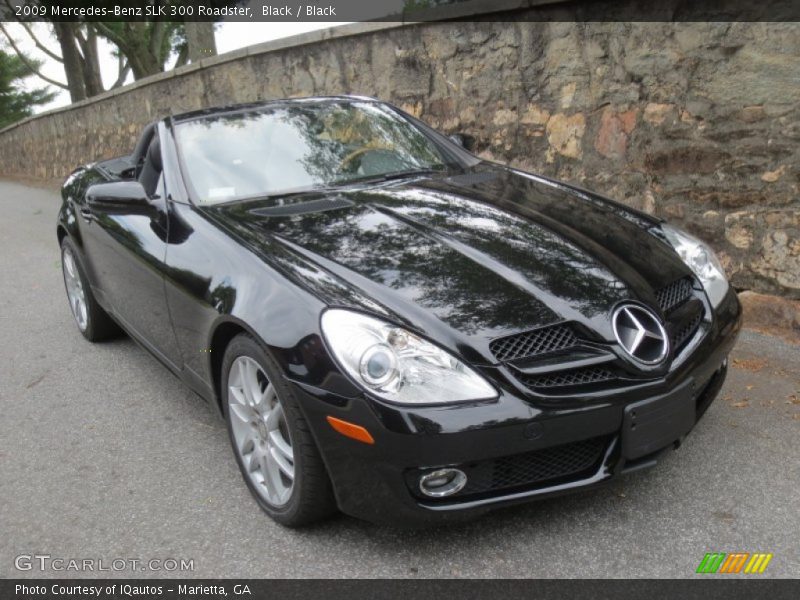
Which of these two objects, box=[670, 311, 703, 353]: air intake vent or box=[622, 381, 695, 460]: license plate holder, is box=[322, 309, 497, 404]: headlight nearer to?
box=[622, 381, 695, 460]: license plate holder

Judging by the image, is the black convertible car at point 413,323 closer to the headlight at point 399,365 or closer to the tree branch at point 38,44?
the headlight at point 399,365

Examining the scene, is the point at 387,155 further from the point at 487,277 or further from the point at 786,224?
the point at 786,224

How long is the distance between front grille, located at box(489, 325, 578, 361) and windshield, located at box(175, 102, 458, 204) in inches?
61.1

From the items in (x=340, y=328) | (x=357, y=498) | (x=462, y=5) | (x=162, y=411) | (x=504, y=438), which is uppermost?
(x=462, y=5)

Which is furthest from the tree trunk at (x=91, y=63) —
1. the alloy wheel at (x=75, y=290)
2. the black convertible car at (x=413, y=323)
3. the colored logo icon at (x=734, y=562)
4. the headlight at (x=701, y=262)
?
the colored logo icon at (x=734, y=562)

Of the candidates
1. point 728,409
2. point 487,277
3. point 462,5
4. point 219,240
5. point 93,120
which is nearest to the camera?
point 487,277

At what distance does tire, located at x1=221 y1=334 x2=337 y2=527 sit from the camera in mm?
2582

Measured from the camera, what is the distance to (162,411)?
3.97m

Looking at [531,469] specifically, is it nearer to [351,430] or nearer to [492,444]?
[492,444]

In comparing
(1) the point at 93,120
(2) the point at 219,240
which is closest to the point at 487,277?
(2) the point at 219,240

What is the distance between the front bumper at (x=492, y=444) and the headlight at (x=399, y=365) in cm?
4

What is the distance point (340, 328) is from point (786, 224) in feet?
10.7

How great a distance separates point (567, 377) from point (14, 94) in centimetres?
5651

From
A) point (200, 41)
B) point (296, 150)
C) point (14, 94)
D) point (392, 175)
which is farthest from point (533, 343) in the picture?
point (14, 94)
